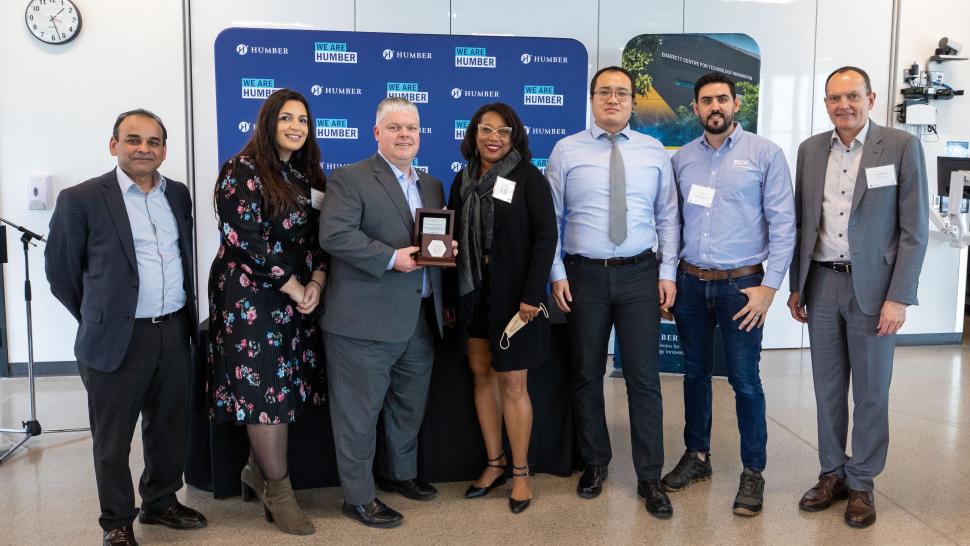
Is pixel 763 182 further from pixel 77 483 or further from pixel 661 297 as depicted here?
pixel 77 483

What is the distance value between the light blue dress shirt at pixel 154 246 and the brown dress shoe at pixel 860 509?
2840 mm

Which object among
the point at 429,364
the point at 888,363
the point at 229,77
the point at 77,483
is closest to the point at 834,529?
the point at 888,363

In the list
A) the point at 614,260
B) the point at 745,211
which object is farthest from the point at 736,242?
the point at 614,260

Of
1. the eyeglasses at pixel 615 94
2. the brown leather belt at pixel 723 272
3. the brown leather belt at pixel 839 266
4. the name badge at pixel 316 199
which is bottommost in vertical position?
the brown leather belt at pixel 723 272

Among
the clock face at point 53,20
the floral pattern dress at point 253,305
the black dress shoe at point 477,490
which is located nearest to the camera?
the floral pattern dress at point 253,305

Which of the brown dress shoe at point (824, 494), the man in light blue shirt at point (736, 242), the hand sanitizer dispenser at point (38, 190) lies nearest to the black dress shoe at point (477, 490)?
the man in light blue shirt at point (736, 242)

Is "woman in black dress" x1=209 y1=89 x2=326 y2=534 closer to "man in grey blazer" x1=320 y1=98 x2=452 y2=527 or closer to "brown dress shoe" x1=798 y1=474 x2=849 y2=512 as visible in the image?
"man in grey blazer" x1=320 y1=98 x2=452 y2=527

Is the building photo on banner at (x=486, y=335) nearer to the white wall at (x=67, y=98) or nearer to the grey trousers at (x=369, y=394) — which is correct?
the grey trousers at (x=369, y=394)

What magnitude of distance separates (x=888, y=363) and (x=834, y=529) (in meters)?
0.72

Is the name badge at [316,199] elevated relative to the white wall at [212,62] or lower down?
lower down

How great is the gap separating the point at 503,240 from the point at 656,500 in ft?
4.28

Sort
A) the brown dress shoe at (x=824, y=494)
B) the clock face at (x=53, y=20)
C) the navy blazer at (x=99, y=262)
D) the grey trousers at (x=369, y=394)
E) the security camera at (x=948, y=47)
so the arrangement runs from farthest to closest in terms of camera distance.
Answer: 1. the security camera at (x=948, y=47)
2. the clock face at (x=53, y=20)
3. the brown dress shoe at (x=824, y=494)
4. the grey trousers at (x=369, y=394)
5. the navy blazer at (x=99, y=262)

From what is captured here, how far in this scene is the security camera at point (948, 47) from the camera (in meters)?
5.96

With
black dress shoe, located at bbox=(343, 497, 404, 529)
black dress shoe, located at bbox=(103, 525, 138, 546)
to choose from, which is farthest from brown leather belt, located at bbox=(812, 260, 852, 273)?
black dress shoe, located at bbox=(103, 525, 138, 546)
